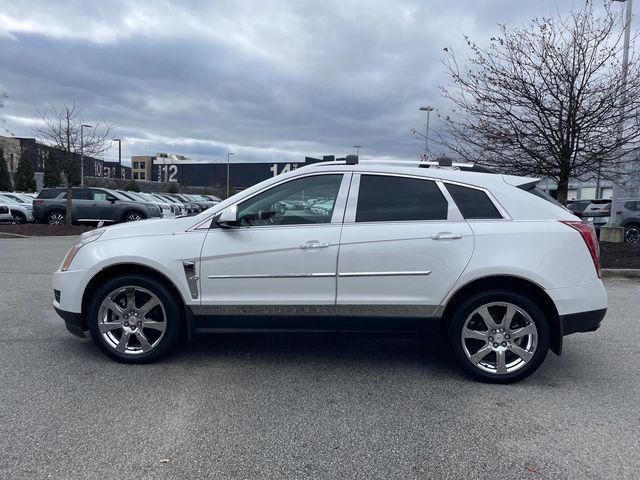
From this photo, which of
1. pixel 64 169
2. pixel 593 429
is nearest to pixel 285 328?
pixel 593 429

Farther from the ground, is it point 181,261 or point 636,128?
point 636,128

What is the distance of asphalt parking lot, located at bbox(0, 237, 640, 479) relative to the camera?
3.02m

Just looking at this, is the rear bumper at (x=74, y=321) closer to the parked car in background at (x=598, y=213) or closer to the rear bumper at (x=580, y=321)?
the rear bumper at (x=580, y=321)

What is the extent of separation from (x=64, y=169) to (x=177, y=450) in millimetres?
17583

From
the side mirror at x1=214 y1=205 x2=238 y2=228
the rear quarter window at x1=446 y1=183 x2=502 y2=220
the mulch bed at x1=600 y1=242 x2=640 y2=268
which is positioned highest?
the rear quarter window at x1=446 y1=183 x2=502 y2=220

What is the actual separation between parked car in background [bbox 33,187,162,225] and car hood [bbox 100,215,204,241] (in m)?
15.2

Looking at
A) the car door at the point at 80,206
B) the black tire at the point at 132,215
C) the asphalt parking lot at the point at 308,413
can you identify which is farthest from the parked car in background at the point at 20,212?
the asphalt parking lot at the point at 308,413

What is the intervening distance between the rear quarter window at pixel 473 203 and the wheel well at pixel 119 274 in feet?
8.04

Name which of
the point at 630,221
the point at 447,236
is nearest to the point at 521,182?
the point at 447,236

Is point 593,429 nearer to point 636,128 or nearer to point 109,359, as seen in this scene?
point 109,359

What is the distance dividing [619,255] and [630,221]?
470cm

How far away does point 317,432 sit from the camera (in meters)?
3.41

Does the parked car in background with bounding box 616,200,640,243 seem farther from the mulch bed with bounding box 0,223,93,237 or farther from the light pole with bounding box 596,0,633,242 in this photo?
the mulch bed with bounding box 0,223,93,237

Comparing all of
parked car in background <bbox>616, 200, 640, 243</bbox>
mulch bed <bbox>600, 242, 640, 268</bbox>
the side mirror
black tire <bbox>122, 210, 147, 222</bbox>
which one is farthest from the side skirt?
black tire <bbox>122, 210, 147, 222</bbox>
